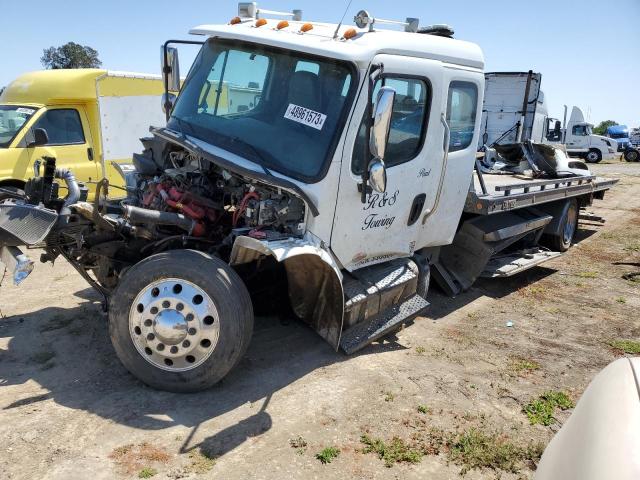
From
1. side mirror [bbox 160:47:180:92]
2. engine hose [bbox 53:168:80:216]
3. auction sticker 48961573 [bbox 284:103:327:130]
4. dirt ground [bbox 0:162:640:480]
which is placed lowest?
dirt ground [bbox 0:162:640:480]

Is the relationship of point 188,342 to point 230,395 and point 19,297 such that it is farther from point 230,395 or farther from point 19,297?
point 19,297

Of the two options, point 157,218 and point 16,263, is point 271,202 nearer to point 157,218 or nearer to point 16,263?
point 157,218

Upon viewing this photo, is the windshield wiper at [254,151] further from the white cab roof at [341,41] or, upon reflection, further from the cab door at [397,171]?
the white cab roof at [341,41]

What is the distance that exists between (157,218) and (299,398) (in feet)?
5.55

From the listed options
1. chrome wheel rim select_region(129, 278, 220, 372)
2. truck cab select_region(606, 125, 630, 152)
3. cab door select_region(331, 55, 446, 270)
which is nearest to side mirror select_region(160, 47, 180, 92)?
cab door select_region(331, 55, 446, 270)

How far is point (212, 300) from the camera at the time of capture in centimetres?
384

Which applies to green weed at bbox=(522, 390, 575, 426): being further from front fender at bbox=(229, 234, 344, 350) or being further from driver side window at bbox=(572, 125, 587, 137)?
driver side window at bbox=(572, 125, 587, 137)

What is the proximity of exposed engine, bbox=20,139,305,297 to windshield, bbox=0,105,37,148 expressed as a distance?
4218 millimetres

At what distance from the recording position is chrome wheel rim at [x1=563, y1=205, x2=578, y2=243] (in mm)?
9219

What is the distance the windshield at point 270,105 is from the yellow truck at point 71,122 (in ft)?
14.0

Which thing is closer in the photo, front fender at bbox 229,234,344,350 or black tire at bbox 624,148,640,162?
front fender at bbox 229,234,344,350

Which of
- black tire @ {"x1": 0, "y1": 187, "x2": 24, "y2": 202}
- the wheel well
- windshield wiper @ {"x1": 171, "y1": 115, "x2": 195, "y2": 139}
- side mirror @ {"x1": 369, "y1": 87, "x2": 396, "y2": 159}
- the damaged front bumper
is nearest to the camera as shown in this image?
side mirror @ {"x1": 369, "y1": 87, "x2": 396, "y2": 159}

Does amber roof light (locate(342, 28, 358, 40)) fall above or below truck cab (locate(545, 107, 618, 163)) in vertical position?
above

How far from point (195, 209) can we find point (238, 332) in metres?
1.20
